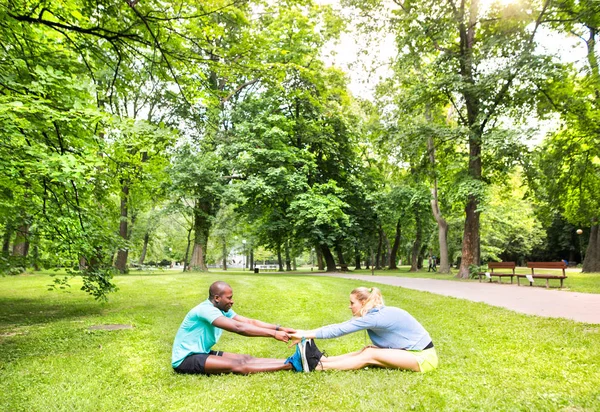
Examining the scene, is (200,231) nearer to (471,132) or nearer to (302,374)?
(471,132)

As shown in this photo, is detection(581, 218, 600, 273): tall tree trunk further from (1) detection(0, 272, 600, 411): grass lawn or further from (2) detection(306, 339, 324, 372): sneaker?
(2) detection(306, 339, 324, 372): sneaker

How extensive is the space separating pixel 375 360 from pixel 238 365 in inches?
69.2

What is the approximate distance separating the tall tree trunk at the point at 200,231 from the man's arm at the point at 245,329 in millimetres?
22178

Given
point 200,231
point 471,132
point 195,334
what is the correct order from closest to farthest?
point 195,334 < point 471,132 < point 200,231

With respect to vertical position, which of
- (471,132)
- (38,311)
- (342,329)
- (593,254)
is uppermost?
(471,132)

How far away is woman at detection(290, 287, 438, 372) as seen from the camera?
4.87 metres

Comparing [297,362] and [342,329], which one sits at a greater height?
[342,329]

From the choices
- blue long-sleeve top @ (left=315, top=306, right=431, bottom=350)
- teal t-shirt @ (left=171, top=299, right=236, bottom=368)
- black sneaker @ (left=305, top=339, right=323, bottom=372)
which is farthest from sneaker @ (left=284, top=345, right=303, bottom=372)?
teal t-shirt @ (left=171, top=299, right=236, bottom=368)

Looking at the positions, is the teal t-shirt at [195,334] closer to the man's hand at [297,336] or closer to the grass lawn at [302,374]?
the grass lawn at [302,374]

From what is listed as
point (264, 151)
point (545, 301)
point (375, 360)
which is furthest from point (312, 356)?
point (264, 151)

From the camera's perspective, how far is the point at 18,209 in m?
8.59

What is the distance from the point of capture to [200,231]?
2789 centimetres

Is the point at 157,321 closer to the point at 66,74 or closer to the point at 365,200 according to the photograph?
the point at 66,74

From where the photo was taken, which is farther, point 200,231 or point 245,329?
point 200,231
